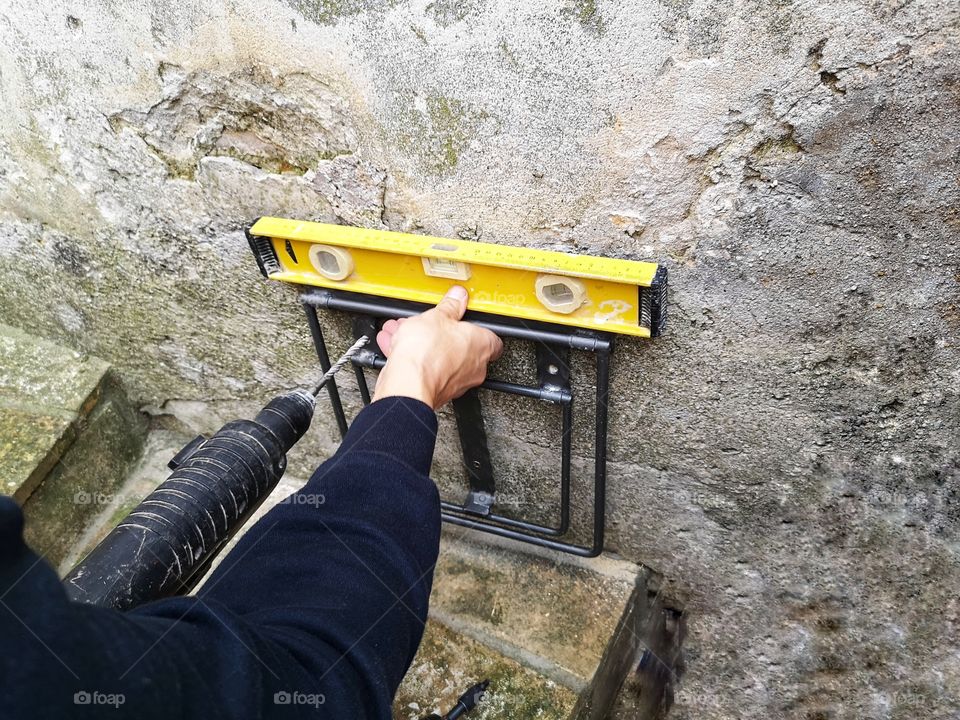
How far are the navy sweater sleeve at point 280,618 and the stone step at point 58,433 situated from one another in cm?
82

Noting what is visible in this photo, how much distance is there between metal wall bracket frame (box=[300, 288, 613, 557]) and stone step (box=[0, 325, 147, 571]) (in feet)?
1.91

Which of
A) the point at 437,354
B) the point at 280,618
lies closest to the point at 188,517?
the point at 280,618

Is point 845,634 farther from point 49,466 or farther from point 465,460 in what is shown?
point 49,466

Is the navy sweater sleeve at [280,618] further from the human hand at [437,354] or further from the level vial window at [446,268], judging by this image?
the level vial window at [446,268]

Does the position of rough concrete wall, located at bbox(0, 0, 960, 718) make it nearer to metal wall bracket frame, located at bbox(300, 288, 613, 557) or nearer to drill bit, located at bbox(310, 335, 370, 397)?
metal wall bracket frame, located at bbox(300, 288, 613, 557)

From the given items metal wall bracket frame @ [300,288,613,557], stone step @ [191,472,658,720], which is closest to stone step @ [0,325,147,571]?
metal wall bracket frame @ [300,288,613,557]

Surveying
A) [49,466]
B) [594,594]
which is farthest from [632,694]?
[49,466]

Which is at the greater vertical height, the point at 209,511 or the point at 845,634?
the point at 209,511

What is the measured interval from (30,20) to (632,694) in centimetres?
159

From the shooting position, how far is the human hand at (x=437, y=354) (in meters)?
0.96

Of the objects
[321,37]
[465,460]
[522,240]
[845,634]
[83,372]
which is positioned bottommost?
[845,634]

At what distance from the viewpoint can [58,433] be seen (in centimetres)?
143

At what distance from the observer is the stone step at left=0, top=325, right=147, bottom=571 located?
1.41m

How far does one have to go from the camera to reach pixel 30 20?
102 centimetres
